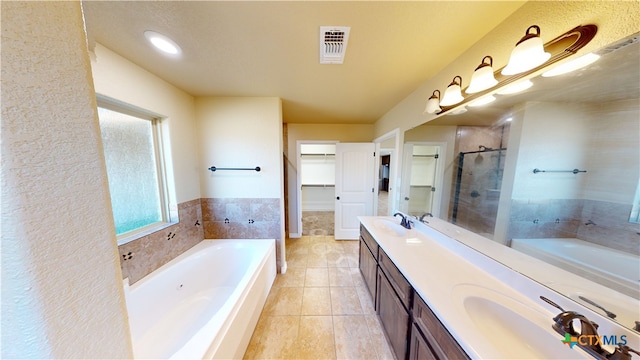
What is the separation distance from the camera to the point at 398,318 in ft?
4.10

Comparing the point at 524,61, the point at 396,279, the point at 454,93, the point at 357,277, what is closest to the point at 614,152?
the point at 524,61

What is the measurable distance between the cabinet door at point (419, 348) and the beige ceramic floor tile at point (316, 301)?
906 mm

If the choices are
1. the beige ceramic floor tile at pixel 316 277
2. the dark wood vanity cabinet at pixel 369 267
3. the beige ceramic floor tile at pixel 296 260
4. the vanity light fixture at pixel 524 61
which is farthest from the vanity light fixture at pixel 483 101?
the beige ceramic floor tile at pixel 296 260

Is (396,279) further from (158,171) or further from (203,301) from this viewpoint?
(158,171)

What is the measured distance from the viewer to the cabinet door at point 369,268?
1758mm

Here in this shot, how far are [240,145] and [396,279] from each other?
6.84 ft

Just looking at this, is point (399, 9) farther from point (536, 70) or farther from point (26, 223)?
Answer: point (26, 223)

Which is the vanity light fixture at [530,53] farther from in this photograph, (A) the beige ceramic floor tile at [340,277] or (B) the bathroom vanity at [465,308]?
(A) the beige ceramic floor tile at [340,277]

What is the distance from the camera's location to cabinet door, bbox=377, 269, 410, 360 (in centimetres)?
117

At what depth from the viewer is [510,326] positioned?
871 mm

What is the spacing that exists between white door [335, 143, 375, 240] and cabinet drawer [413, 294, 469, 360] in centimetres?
230

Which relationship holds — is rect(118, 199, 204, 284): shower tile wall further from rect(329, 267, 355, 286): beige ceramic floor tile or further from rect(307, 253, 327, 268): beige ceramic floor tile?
rect(329, 267, 355, 286): beige ceramic floor tile

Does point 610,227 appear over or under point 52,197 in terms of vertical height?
under

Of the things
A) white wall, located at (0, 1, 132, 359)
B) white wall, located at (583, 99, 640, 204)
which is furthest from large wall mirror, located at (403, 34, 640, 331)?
white wall, located at (0, 1, 132, 359)
